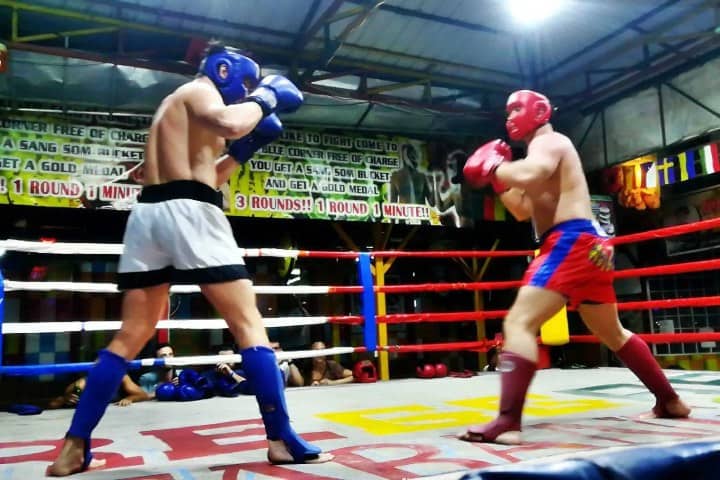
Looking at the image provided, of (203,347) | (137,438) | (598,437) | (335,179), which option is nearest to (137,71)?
(335,179)

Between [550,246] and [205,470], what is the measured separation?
1.23 metres

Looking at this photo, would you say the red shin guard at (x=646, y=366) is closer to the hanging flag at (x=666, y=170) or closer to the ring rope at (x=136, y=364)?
the ring rope at (x=136, y=364)

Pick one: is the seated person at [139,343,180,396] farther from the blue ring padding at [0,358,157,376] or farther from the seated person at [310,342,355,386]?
the seated person at [310,342,355,386]

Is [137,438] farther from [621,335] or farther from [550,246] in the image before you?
[621,335]

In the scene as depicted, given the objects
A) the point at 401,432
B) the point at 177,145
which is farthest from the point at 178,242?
the point at 401,432

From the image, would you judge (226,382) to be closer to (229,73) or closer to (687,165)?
(229,73)

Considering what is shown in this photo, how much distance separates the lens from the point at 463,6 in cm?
586

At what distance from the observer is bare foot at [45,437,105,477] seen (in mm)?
1508

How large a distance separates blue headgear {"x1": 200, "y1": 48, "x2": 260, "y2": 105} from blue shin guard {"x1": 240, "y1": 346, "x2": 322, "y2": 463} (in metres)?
0.77

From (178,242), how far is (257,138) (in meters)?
0.47

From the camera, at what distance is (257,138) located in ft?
6.27

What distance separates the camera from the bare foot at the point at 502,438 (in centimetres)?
167

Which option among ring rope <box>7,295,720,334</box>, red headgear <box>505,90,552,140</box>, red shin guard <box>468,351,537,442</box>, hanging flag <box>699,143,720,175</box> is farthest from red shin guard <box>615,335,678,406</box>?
hanging flag <box>699,143,720,175</box>

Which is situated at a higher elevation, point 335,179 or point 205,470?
point 335,179
